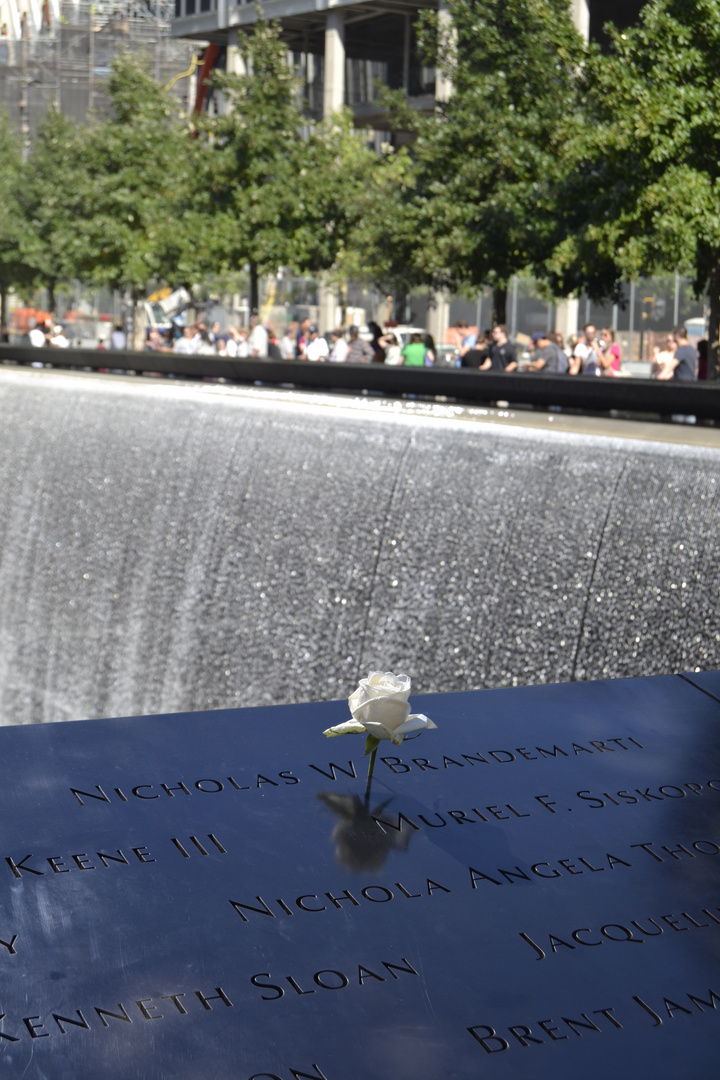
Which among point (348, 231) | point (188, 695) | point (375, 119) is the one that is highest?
point (375, 119)

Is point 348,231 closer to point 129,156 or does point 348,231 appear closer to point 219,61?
point 129,156

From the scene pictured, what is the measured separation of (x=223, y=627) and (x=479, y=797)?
4.88 meters

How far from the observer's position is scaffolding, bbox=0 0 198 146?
41.8m

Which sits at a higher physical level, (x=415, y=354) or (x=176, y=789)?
(x=415, y=354)

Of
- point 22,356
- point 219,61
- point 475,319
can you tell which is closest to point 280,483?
point 22,356

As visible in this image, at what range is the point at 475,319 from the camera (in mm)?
30672

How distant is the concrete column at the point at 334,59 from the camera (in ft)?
A: 121

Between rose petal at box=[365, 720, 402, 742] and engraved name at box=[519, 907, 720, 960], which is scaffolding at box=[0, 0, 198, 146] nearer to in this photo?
rose petal at box=[365, 720, 402, 742]

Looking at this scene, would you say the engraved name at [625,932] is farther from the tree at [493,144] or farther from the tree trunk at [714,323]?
the tree at [493,144]

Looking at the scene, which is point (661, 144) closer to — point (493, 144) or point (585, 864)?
point (493, 144)

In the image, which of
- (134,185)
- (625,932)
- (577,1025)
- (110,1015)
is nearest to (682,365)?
(625,932)

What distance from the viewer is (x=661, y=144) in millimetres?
13633

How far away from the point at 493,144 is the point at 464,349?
3943mm

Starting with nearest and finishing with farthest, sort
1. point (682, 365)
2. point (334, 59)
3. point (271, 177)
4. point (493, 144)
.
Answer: point (682, 365), point (493, 144), point (271, 177), point (334, 59)
